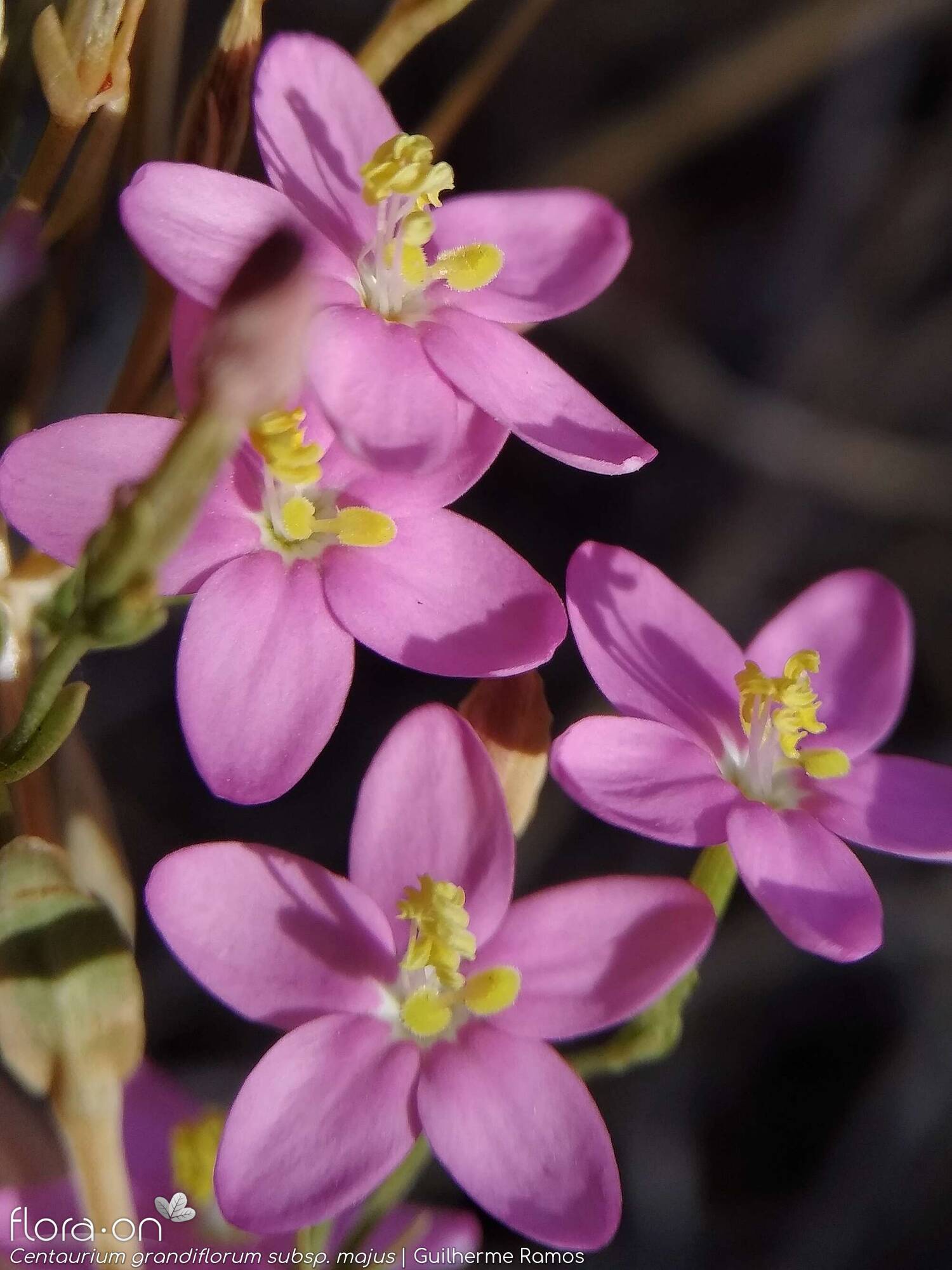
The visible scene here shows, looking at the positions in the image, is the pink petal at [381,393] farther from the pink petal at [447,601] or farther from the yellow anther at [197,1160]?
the yellow anther at [197,1160]

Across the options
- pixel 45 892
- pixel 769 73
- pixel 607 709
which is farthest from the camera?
pixel 769 73

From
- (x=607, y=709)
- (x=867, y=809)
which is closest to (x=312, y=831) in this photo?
(x=607, y=709)

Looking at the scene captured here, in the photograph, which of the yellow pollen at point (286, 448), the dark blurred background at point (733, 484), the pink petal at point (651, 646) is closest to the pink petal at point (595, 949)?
the pink petal at point (651, 646)

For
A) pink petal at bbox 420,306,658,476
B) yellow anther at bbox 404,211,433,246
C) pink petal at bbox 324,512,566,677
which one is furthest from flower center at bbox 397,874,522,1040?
yellow anther at bbox 404,211,433,246

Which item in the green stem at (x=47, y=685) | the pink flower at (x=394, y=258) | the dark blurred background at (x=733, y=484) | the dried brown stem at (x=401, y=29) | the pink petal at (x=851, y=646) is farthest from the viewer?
the dark blurred background at (x=733, y=484)

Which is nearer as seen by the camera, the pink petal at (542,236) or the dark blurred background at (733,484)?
the pink petal at (542,236)

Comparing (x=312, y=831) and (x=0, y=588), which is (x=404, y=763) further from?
(x=312, y=831)

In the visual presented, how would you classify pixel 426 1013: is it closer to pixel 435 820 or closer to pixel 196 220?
pixel 435 820

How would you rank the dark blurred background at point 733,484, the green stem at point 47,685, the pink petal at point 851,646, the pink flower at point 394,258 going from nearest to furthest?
the green stem at point 47,685 → the pink flower at point 394,258 → the pink petal at point 851,646 → the dark blurred background at point 733,484

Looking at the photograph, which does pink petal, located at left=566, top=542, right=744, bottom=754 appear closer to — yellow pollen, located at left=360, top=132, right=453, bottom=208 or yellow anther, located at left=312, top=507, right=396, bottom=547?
yellow anther, located at left=312, top=507, right=396, bottom=547
